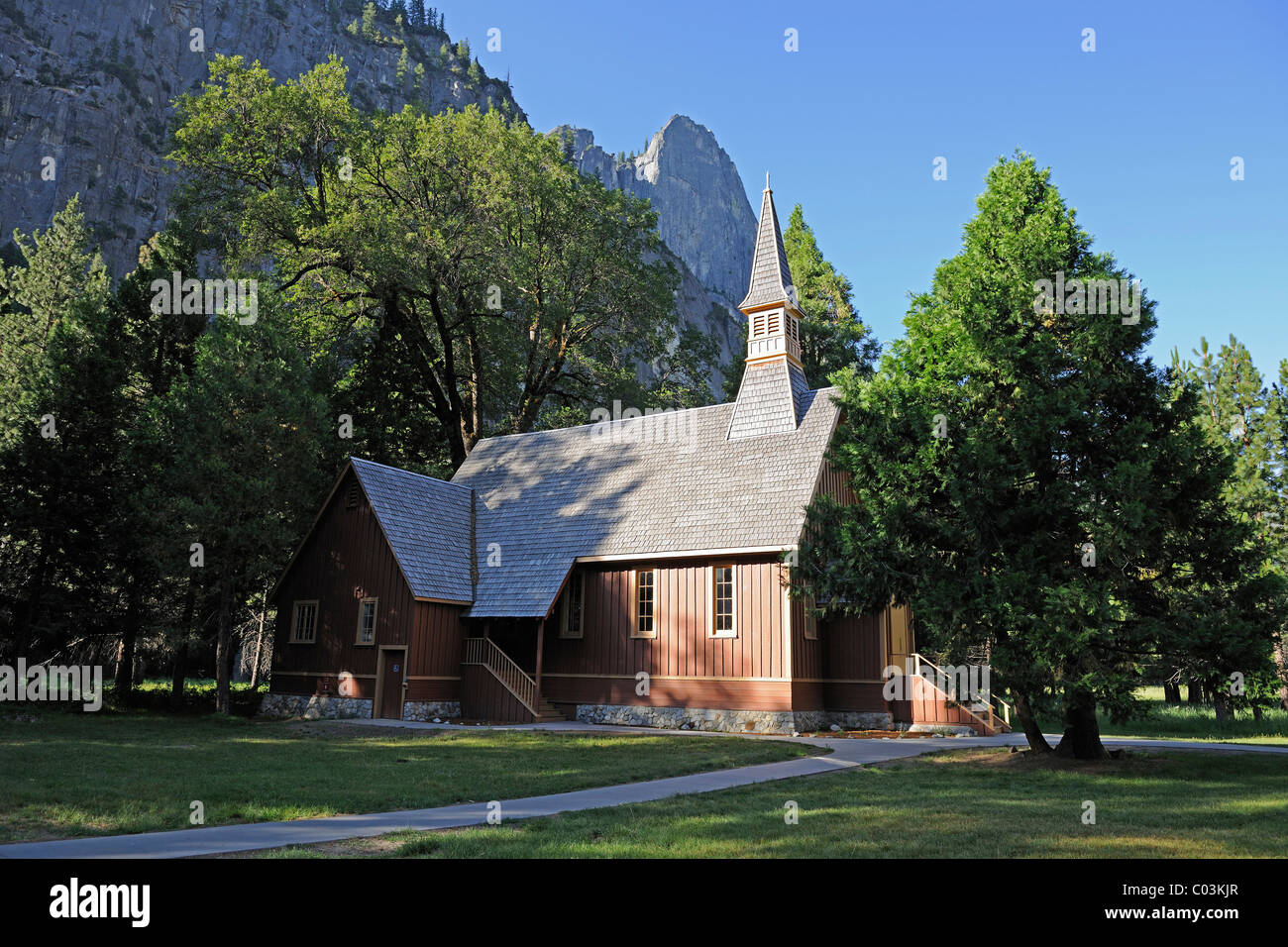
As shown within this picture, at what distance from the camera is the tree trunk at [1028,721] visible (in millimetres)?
14898

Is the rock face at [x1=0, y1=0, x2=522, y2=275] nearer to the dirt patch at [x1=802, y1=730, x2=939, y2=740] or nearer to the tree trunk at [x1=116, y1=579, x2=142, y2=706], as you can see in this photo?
the tree trunk at [x1=116, y1=579, x2=142, y2=706]

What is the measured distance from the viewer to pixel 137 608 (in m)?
29.6

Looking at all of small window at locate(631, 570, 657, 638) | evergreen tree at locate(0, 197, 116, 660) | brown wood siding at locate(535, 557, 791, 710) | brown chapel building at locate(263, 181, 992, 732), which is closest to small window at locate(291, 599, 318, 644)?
brown chapel building at locate(263, 181, 992, 732)

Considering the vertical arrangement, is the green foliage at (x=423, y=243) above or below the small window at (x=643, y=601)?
above

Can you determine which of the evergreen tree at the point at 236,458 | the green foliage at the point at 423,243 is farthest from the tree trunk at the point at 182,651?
the green foliage at the point at 423,243

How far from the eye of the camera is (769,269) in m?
29.2

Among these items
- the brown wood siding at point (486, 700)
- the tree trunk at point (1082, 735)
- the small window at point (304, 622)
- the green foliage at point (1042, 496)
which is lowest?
the brown wood siding at point (486, 700)

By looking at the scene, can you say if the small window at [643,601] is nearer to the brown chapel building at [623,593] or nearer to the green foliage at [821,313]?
the brown chapel building at [623,593]

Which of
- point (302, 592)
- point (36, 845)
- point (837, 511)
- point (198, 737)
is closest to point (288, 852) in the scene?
point (36, 845)

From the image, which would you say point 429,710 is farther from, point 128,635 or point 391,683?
point 128,635

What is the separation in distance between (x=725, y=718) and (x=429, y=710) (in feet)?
28.3

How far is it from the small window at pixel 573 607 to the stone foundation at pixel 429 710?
378 centimetres

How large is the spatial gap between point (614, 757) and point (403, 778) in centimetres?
446
